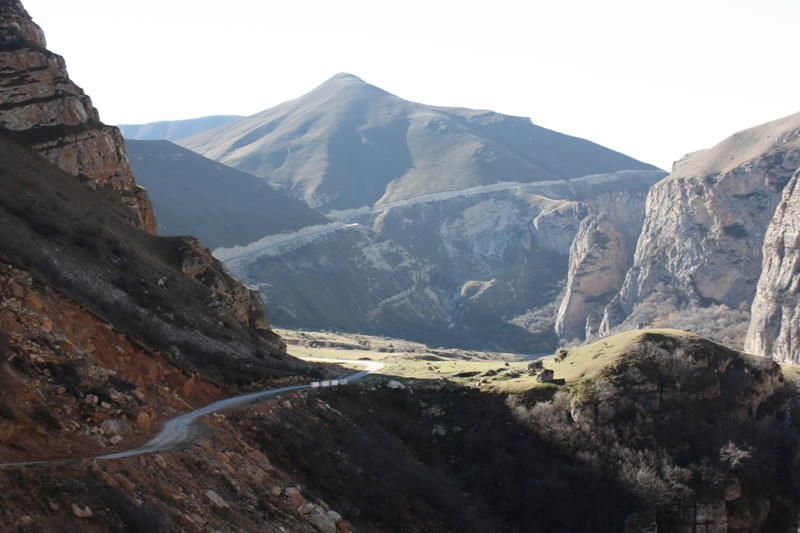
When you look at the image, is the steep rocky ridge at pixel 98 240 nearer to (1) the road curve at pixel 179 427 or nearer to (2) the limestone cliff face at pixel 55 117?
(2) the limestone cliff face at pixel 55 117

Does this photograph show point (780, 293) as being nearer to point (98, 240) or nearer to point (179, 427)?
point (98, 240)

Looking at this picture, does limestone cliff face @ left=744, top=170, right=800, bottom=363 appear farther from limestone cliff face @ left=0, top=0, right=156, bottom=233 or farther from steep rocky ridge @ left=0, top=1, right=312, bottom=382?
limestone cliff face @ left=0, top=0, right=156, bottom=233

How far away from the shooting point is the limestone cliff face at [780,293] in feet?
473

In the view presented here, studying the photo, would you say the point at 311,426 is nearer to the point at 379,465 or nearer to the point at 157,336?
the point at 379,465

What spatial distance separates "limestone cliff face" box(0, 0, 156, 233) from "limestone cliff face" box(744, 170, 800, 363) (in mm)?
113864

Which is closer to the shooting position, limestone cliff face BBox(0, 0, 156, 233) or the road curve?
the road curve

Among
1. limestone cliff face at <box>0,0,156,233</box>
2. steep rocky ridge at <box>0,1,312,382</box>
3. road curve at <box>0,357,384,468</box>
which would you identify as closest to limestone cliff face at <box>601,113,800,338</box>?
steep rocky ridge at <box>0,1,312,382</box>

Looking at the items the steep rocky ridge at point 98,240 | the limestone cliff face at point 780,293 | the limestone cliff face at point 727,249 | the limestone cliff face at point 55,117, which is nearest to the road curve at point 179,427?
the steep rocky ridge at point 98,240

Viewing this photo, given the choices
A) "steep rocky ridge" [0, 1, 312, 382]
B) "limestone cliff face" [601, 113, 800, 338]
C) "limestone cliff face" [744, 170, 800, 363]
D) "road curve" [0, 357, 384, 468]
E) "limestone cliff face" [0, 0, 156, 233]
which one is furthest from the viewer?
"limestone cliff face" [601, 113, 800, 338]

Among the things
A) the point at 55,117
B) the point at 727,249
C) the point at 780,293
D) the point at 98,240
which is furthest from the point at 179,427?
the point at 727,249

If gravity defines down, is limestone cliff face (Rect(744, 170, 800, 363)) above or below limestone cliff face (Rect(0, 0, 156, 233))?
below

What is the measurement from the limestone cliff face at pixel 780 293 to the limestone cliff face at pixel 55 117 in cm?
11386

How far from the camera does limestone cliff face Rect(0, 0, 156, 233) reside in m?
66.1

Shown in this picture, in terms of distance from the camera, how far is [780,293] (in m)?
150
